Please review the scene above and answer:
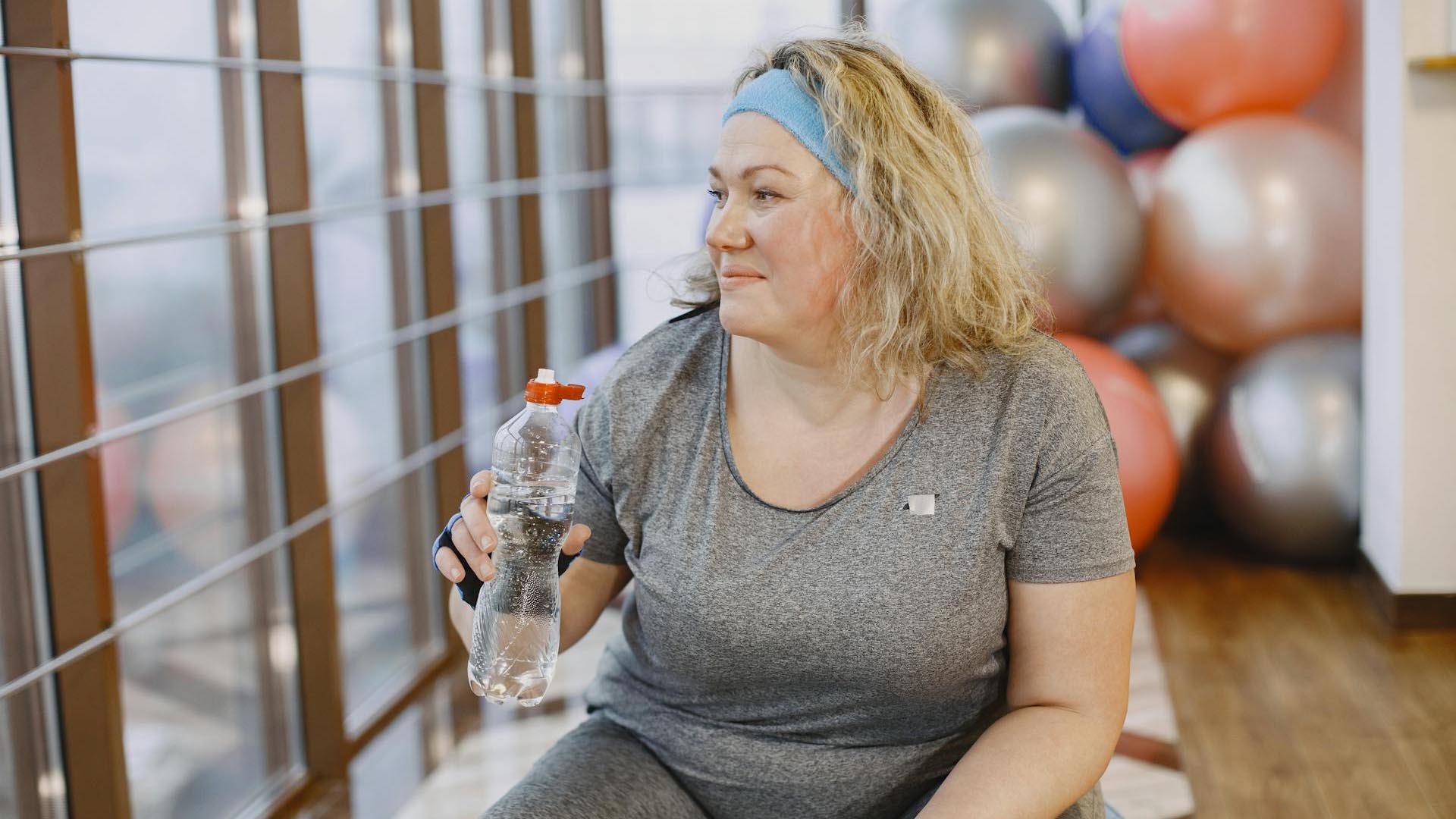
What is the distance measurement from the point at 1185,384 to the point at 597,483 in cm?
266

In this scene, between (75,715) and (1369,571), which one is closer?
(75,715)

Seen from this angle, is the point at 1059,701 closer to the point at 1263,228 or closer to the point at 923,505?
the point at 923,505

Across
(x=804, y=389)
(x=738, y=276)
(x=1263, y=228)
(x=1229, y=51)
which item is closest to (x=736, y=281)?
(x=738, y=276)

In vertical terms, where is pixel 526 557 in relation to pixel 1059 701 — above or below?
above

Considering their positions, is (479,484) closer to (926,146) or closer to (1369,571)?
(926,146)

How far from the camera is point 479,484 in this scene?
4.50 ft

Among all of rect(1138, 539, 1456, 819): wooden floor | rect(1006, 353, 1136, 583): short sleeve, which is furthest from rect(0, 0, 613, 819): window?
rect(1138, 539, 1456, 819): wooden floor

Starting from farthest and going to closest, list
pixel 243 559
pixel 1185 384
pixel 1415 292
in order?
pixel 1185 384 → pixel 1415 292 → pixel 243 559

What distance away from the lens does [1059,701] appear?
1.42 m

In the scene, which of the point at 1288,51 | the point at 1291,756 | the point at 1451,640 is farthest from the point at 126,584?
the point at 1288,51

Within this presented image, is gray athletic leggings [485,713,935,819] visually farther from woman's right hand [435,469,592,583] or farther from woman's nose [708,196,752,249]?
woman's nose [708,196,752,249]

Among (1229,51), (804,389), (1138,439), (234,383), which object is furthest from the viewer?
(1229,51)

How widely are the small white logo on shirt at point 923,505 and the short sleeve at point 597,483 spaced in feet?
1.05

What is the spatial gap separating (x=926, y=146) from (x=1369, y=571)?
2.49 m
